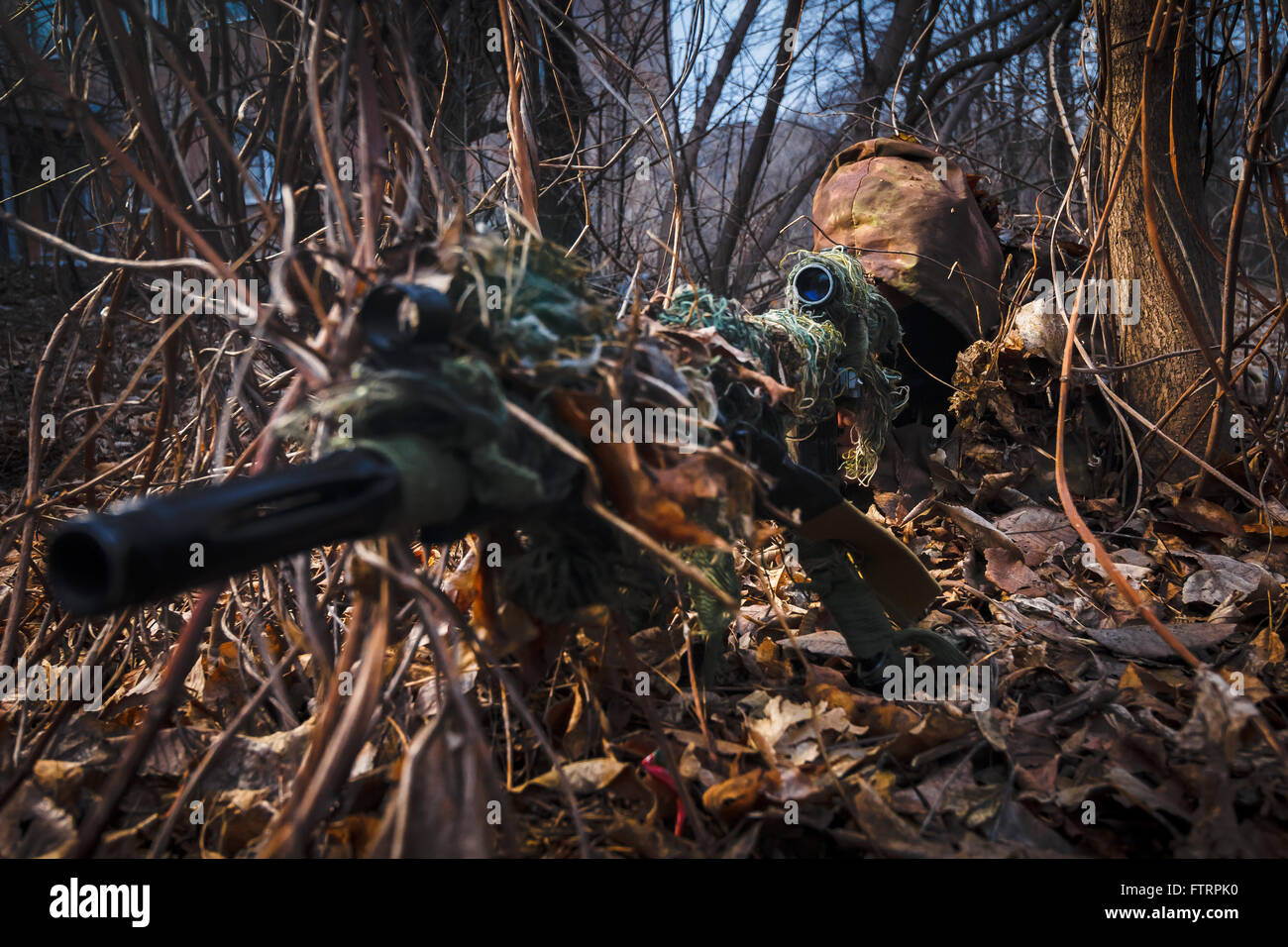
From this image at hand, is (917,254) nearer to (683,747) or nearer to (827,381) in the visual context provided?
(827,381)

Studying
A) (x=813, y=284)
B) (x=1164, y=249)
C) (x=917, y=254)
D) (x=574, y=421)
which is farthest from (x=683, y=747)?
(x=1164, y=249)

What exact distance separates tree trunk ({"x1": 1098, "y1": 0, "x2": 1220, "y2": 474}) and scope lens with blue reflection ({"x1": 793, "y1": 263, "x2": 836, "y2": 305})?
4.92 feet

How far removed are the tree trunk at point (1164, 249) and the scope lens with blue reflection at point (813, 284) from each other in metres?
1.50

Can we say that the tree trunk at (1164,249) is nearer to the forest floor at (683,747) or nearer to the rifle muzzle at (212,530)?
the forest floor at (683,747)

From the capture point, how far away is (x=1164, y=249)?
116 inches

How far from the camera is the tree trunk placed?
293cm

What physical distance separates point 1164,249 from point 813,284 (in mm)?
1712

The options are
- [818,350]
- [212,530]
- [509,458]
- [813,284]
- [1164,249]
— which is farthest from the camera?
[1164,249]

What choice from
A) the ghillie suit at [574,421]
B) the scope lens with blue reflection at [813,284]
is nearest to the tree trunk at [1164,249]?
the scope lens with blue reflection at [813,284]

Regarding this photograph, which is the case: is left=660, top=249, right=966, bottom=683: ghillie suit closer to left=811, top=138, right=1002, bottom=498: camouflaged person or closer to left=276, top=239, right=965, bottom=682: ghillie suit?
left=276, top=239, right=965, bottom=682: ghillie suit

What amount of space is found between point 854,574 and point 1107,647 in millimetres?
721

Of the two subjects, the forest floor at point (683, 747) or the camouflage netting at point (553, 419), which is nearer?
the camouflage netting at point (553, 419)

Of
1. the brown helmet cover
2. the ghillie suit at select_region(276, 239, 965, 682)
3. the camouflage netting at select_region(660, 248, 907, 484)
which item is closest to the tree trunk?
the brown helmet cover

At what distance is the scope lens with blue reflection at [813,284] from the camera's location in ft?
6.75
